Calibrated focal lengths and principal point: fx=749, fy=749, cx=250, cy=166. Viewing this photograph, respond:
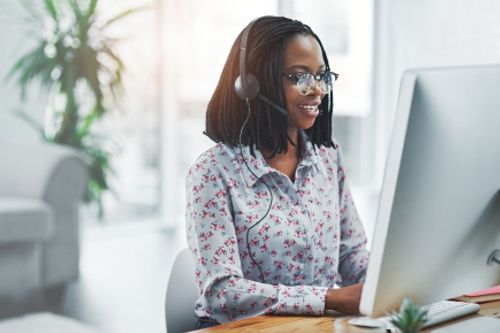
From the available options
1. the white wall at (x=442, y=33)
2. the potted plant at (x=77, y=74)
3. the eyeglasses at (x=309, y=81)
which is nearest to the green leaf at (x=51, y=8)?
the potted plant at (x=77, y=74)

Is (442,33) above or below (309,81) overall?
above

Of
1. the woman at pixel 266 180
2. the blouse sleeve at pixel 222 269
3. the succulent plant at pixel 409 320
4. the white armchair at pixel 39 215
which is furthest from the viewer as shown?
the white armchair at pixel 39 215

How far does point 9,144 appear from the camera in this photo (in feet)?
13.9

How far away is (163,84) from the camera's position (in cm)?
517

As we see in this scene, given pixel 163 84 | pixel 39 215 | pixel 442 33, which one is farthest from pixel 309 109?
pixel 163 84

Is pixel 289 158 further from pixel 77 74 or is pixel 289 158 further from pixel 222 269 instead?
pixel 77 74

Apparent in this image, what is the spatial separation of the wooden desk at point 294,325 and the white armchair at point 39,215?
2594 millimetres

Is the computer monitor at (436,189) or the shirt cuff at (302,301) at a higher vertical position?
the computer monitor at (436,189)

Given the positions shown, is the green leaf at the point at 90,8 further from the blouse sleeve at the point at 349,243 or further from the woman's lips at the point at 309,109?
the woman's lips at the point at 309,109

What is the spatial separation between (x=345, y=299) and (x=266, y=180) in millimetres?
340

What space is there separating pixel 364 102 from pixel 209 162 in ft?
16.8

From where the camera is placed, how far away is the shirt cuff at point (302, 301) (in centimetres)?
131

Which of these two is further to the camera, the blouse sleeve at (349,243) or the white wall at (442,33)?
the white wall at (442,33)

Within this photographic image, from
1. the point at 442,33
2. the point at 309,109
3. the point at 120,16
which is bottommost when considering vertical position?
the point at 309,109
